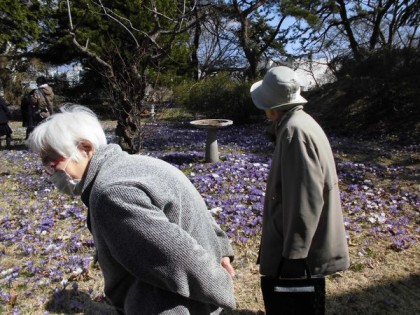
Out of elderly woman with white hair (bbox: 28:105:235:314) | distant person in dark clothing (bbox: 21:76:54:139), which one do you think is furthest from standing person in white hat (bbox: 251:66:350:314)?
distant person in dark clothing (bbox: 21:76:54:139)

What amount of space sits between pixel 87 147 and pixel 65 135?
0.09 m

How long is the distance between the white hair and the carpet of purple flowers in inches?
85.1

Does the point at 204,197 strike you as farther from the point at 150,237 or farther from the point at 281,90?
the point at 150,237

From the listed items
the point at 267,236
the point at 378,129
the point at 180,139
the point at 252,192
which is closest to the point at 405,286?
the point at 267,236

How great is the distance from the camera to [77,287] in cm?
350

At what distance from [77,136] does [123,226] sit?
16.7 inches

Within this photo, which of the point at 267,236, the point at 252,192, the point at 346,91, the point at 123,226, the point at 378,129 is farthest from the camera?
the point at 346,91

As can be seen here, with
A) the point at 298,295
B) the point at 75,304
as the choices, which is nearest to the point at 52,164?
the point at 298,295

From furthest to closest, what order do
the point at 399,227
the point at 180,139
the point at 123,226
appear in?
the point at 180,139
the point at 399,227
the point at 123,226

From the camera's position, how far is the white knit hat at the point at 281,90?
206cm

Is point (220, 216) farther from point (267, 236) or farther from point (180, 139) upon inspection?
point (180, 139)

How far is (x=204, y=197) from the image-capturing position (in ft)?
18.4

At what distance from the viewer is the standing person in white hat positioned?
1.92 metres

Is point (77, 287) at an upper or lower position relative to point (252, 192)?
lower
